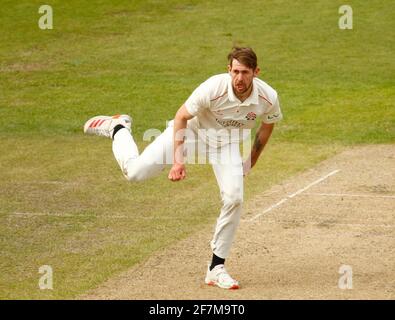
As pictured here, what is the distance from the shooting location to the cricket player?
34.6 ft

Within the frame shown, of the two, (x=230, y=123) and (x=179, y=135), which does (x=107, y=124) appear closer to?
(x=179, y=135)

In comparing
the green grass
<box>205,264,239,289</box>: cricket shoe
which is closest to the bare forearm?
<box>205,264,239,289</box>: cricket shoe

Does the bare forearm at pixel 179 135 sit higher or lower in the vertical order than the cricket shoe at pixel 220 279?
higher

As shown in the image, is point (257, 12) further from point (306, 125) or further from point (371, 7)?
point (306, 125)

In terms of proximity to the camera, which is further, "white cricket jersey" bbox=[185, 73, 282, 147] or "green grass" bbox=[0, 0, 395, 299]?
"green grass" bbox=[0, 0, 395, 299]

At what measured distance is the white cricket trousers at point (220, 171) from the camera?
10734 mm

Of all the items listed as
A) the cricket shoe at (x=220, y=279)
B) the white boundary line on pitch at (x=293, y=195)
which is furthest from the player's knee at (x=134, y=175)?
the white boundary line on pitch at (x=293, y=195)

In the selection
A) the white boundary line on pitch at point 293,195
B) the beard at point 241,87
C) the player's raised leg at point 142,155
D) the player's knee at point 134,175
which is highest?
the beard at point 241,87

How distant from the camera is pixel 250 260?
11852 mm

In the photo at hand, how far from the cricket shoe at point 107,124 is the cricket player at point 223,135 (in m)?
0.96

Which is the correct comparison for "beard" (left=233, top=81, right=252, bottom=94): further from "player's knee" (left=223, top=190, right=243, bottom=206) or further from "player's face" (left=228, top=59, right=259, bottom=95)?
"player's knee" (left=223, top=190, right=243, bottom=206)

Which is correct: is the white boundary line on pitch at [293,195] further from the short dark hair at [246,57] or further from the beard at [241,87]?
the short dark hair at [246,57]

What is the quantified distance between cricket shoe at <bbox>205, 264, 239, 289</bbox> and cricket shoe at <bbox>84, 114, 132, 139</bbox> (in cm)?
233

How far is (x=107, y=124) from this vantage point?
12.6 metres
